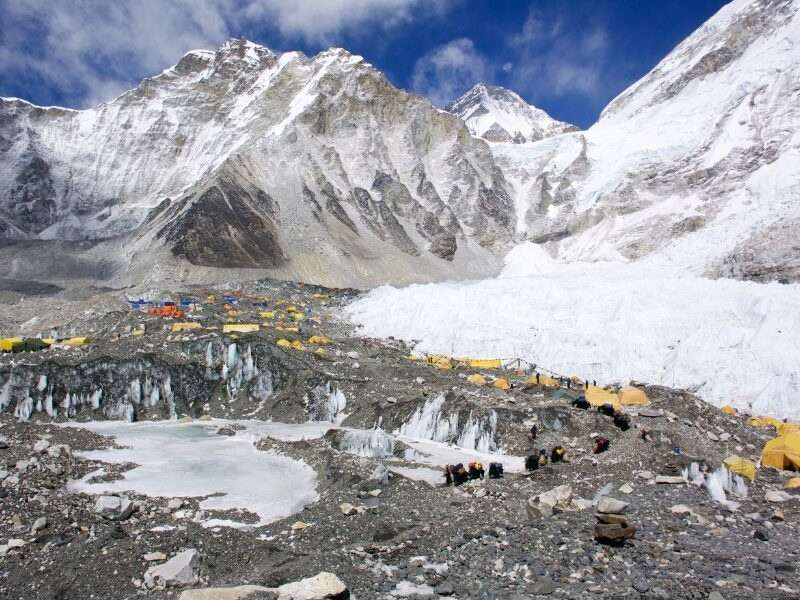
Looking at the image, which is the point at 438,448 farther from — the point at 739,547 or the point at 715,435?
the point at 739,547

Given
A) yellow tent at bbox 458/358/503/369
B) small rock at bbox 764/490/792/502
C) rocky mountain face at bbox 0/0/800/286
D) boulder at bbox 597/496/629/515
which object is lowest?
small rock at bbox 764/490/792/502

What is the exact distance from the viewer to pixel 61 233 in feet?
401

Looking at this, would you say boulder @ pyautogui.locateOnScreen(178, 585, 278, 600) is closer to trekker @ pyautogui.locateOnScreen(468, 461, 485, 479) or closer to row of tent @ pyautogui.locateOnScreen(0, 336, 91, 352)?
trekker @ pyautogui.locateOnScreen(468, 461, 485, 479)

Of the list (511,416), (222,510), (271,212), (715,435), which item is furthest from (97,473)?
(271,212)

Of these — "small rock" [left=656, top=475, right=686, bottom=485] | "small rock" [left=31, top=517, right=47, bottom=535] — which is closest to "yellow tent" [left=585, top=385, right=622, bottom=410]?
"small rock" [left=656, top=475, right=686, bottom=485]

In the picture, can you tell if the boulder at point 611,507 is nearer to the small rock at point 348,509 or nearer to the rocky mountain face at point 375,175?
the small rock at point 348,509

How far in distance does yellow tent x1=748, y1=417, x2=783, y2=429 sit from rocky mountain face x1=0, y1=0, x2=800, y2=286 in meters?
41.5

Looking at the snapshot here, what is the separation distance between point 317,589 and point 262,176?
100908mm

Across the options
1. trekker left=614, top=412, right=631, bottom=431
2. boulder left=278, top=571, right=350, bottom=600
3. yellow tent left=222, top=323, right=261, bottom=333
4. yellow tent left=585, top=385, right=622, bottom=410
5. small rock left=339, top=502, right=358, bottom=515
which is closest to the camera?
boulder left=278, top=571, right=350, bottom=600

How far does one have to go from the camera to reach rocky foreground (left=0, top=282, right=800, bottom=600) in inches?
406

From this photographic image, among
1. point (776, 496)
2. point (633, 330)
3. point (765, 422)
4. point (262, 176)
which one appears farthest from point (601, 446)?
point (262, 176)

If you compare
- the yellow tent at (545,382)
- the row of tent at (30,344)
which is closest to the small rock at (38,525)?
the row of tent at (30,344)

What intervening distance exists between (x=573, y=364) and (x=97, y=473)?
87.2 ft

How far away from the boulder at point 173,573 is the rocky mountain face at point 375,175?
2551 inches
